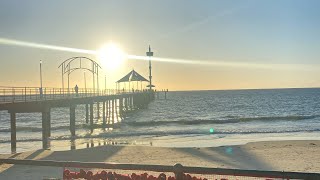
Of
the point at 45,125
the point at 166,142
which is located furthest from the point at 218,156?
the point at 45,125

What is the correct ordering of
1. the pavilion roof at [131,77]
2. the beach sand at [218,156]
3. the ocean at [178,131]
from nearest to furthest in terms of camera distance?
the beach sand at [218,156], the ocean at [178,131], the pavilion roof at [131,77]

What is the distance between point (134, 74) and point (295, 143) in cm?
6764

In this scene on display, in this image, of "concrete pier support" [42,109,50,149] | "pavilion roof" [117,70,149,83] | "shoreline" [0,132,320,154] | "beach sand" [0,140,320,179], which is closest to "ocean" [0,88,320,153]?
"shoreline" [0,132,320,154]

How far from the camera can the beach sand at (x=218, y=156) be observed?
1653 centimetres

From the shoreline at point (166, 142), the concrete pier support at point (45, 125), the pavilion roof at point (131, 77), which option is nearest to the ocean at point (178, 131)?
the shoreline at point (166, 142)

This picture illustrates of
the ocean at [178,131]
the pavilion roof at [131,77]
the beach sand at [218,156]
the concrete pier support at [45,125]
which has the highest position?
the pavilion roof at [131,77]

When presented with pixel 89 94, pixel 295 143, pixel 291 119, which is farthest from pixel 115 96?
pixel 295 143

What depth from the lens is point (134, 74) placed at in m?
90.2

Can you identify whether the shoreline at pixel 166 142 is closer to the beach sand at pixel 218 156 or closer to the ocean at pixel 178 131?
the ocean at pixel 178 131

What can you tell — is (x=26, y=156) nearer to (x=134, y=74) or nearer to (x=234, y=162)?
(x=234, y=162)

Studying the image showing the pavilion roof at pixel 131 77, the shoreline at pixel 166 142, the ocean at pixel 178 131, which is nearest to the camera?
the shoreline at pixel 166 142

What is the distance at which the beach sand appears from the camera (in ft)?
54.2

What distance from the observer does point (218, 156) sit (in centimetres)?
1938

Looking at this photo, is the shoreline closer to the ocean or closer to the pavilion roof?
the ocean
